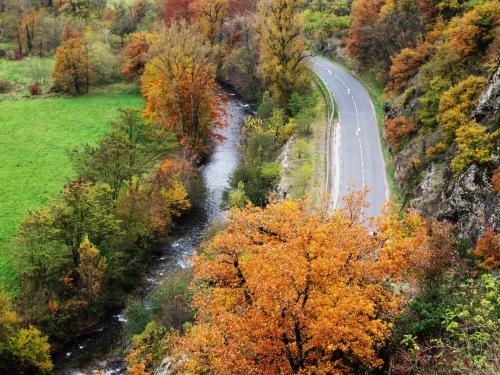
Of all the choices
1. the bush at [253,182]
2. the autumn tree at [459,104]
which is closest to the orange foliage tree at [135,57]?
the bush at [253,182]

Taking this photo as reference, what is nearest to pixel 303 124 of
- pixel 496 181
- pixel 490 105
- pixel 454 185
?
pixel 490 105

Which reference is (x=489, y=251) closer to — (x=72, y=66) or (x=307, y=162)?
(x=307, y=162)

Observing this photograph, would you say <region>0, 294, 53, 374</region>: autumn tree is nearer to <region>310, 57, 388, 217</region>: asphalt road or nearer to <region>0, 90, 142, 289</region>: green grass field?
<region>0, 90, 142, 289</region>: green grass field

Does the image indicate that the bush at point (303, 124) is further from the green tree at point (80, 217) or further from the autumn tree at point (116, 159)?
the green tree at point (80, 217)

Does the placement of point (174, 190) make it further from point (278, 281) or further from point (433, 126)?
point (278, 281)

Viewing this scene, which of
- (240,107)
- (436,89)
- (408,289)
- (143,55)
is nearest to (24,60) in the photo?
(143,55)

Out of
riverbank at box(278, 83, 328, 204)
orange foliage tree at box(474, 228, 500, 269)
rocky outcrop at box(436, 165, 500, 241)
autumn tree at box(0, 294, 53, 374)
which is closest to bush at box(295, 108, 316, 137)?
riverbank at box(278, 83, 328, 204)
